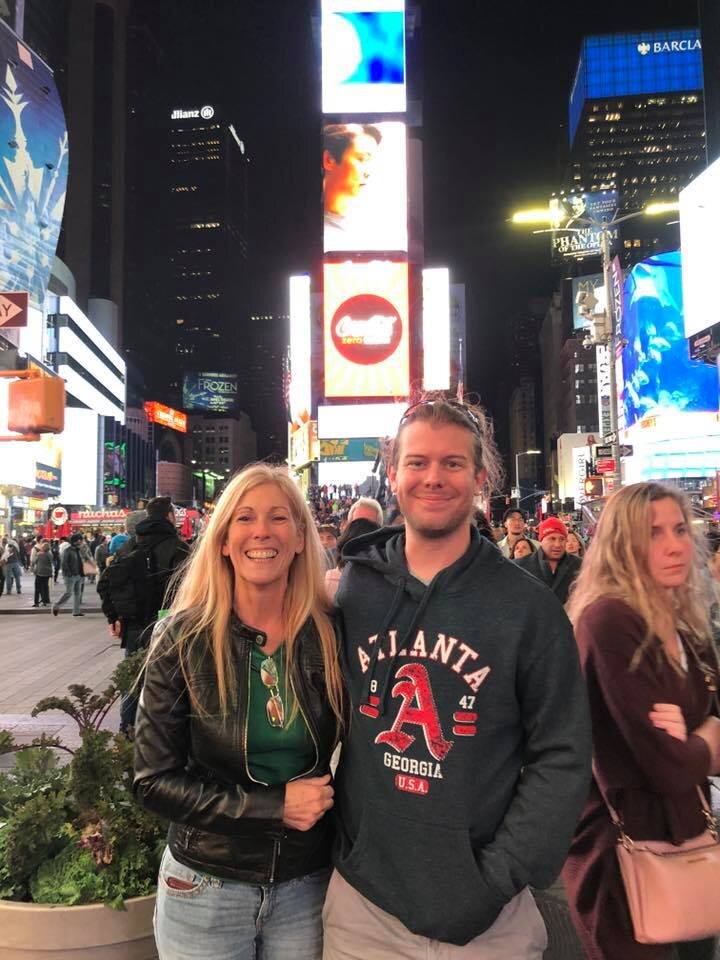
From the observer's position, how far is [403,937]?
182 cm

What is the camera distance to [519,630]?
6.01 feet

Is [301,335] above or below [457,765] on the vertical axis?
above

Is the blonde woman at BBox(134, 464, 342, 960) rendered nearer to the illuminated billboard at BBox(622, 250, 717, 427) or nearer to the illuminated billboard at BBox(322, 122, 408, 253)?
the illuminated billboard at BBox(322, 122, 408, 253)

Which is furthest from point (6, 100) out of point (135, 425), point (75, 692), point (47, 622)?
point (135, 425)

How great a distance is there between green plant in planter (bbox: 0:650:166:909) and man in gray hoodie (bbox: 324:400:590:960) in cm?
132

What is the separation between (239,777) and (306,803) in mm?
228

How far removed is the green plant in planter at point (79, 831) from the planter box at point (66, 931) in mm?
60

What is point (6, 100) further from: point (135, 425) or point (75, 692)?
point (135, 425)

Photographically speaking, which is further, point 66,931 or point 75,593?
point 75,593

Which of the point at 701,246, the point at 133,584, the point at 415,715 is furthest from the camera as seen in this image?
the point at 701,246

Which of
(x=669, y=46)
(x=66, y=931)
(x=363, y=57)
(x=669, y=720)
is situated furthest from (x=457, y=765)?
(x=669, y=46)

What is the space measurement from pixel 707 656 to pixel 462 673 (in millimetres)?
1223

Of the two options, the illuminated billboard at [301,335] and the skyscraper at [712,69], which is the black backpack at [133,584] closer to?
the illuminated billboard at [301,335]

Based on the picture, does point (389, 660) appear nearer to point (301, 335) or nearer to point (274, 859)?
point (274, 859)
